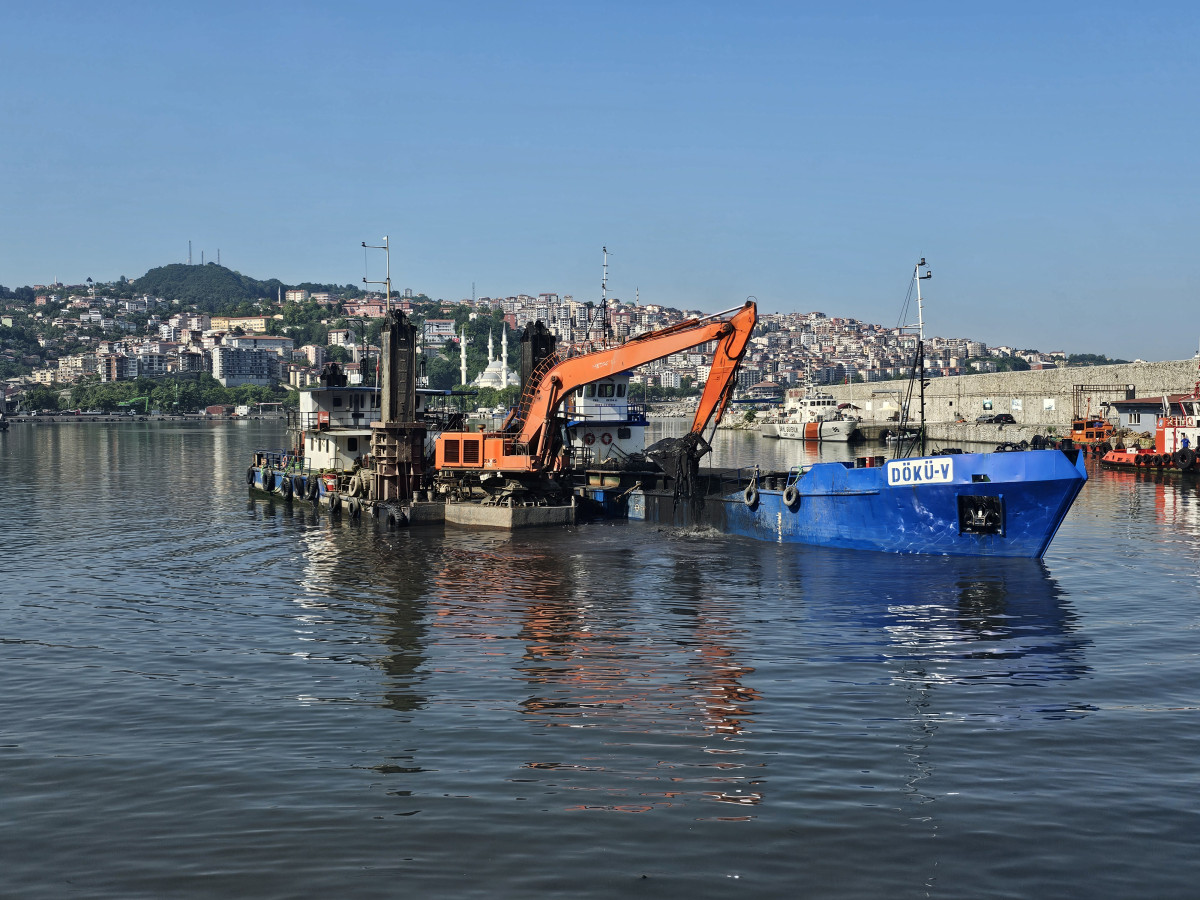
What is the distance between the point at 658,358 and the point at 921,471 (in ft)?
32.5

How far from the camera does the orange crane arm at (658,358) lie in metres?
35.7

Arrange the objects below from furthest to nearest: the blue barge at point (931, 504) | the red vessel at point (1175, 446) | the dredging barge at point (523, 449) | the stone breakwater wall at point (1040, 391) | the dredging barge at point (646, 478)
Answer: the stone breakwater wall at point (1040, 391), the red vessel at point (1175, 446), the dredging barge at point (523, 449), the dredging barge at point (646, 478), the blue barge at point (931, 504)

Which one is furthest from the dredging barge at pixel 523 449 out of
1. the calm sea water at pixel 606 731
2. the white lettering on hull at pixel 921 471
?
the calm sea water at pixel 606 731

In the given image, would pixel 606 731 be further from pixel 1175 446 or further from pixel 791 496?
pixel 1175 446

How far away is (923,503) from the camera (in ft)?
96.5

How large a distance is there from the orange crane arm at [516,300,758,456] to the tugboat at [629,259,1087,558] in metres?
3.74

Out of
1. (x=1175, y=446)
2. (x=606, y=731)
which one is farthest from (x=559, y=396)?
(x=1175, y=446)

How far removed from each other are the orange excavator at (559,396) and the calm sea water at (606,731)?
29.6 feet

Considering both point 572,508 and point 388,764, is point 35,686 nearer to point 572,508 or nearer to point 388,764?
point 388,764

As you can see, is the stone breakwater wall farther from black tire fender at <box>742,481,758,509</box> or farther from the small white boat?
black tire fender at <box>742,481,758,509</box>

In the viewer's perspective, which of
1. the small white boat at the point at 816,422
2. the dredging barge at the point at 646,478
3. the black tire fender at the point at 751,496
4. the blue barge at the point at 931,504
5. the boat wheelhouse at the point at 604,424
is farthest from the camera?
the small white boat at the point at 816,422

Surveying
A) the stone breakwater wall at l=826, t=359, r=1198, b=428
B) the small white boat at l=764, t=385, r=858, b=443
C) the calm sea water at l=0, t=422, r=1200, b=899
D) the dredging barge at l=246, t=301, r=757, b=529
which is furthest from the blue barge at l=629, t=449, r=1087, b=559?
the small white boat at l=764, t=385, r=858, b=443

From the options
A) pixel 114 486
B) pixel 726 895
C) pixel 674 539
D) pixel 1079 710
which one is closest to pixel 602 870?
pixel 726 895

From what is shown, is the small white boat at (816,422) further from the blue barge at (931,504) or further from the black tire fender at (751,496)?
the blue barge at (931,504)
